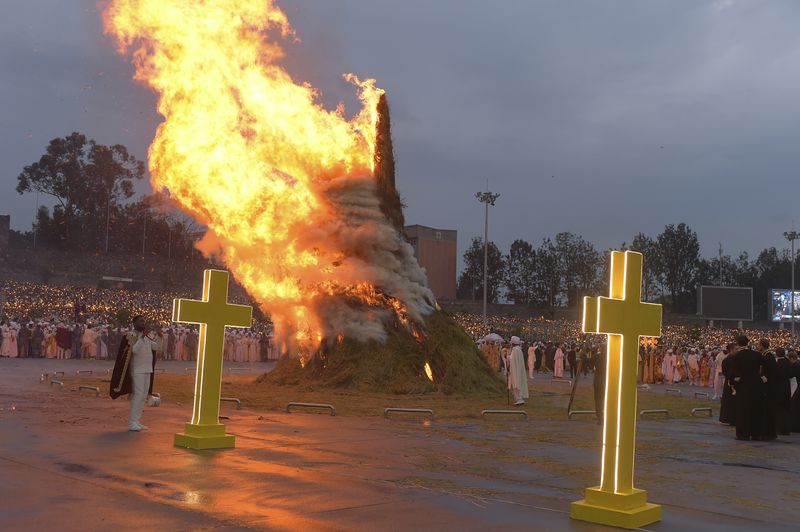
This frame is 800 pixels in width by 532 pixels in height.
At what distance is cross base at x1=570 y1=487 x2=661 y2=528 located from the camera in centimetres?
622

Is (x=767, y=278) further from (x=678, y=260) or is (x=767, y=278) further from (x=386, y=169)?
(x=386, y=169)

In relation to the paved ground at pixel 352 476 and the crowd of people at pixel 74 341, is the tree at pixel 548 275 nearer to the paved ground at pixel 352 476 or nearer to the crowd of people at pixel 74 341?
the crowd of people at pixel 74 341

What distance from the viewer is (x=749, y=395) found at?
13.5m

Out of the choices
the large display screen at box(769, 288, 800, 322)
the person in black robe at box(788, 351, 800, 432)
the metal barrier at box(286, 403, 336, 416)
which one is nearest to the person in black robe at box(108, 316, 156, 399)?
the metal barrier at box(286, 403, 336, 416)

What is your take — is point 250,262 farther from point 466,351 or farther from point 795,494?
point 795,494

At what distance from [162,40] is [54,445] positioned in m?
13.1

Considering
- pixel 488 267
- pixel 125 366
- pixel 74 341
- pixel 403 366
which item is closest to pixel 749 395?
pixel 403 366

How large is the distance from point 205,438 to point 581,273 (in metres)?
76.6

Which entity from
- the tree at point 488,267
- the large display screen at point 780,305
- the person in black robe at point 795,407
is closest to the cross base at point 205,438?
the person in black robe at point 795,407

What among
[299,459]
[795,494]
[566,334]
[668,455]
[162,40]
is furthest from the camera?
[566,334]

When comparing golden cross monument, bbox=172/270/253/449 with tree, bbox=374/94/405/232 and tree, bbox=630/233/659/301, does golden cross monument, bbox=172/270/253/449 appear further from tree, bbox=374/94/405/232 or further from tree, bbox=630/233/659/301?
tree, bbox=630/233/659/301

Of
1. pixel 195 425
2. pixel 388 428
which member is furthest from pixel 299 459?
pixel 388 428

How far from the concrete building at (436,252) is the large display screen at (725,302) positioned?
19.7m

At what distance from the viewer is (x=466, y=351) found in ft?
72.3
